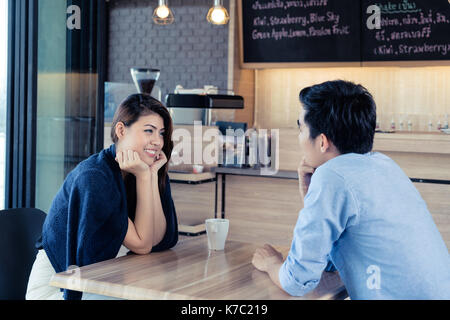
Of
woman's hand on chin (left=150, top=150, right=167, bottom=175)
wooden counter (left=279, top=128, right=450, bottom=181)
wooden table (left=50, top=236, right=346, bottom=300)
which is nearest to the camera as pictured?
wooden table (left=50, top=236, right=346, bottom=300)

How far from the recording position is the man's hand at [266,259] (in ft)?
5.37

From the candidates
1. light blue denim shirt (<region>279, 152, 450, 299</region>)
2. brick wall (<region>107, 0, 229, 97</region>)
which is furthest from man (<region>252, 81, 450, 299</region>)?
brick wall (<region>107, 0, 229, 97</region>)

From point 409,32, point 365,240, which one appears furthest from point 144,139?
point 409,32

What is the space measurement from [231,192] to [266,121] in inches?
76.3

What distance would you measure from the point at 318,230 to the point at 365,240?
0.44ft

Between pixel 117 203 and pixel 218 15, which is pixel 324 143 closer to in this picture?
pixel 117 203

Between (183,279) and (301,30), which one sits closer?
(183,279)

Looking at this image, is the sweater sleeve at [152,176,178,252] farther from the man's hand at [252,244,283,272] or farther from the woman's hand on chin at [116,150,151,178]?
the man's hand at [252,244,283,272]

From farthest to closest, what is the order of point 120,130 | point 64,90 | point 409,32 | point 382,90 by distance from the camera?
point 382,90
point 409,32
point 64,90
point 120,130

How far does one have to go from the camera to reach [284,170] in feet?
14.2

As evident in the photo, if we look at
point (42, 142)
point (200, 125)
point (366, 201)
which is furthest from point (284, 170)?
point (366, 201)

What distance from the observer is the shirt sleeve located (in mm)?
1462

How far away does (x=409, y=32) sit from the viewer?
5.13 meters

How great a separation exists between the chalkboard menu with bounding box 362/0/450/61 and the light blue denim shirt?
3.92 metres
